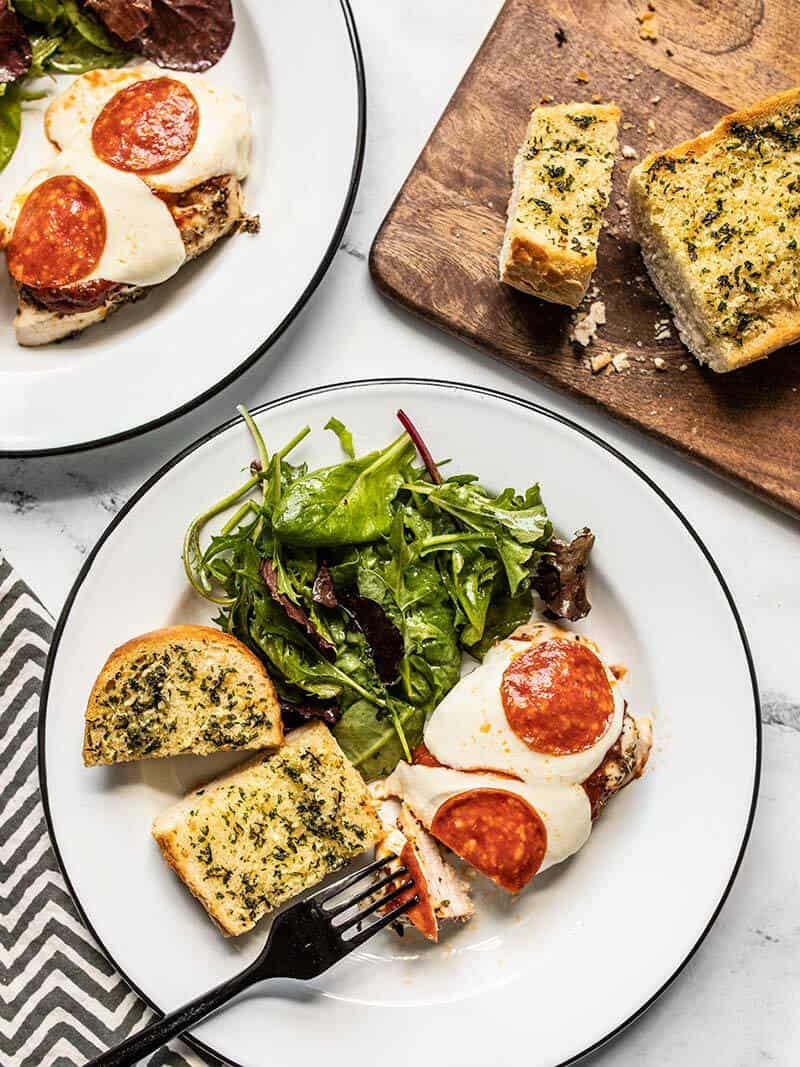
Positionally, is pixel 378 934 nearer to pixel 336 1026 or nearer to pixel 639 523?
pixel 336 1026

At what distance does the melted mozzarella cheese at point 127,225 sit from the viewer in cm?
358

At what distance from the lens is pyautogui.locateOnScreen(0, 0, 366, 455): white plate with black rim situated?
359cm

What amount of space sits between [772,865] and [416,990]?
4.04 ft

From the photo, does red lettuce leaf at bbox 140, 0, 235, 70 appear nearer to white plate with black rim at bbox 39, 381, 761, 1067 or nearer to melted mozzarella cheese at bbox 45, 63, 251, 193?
melted mozzarella cheese at bbox 45, 63, 251, 193

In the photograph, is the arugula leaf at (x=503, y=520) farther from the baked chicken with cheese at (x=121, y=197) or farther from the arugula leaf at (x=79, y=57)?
the arugula leaf at (x=79, y=57)

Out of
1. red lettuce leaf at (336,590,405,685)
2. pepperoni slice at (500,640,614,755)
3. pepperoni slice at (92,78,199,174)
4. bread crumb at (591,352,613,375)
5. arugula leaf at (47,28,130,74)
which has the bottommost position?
pepperoni slice at (500,640,614,755)

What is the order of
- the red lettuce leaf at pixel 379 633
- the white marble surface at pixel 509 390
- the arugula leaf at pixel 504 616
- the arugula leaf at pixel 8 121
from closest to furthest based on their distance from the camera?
1. the red lettuce leaf at pixel 379 633
2. the arugula leaf at pixel 504 616
3. the white marble surface at pixel 509 390
4. the arugula leaf at pixel 8 121

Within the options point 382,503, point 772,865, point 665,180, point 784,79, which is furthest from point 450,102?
point 772,865

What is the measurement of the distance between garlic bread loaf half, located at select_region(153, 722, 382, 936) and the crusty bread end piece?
1551 mm

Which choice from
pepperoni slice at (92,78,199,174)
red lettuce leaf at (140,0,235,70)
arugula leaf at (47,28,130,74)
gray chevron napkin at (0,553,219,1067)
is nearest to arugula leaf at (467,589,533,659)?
gray chevron napkin at (0,553,219,1067)

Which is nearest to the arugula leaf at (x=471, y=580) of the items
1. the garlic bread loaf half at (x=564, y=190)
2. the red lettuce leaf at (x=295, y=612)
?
the red lettuce leaf at (x=295, y=612)

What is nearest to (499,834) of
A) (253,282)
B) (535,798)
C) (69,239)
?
(535,798)

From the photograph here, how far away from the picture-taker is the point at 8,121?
3.80 metres

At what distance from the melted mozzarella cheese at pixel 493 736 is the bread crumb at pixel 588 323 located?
97 centimetres
